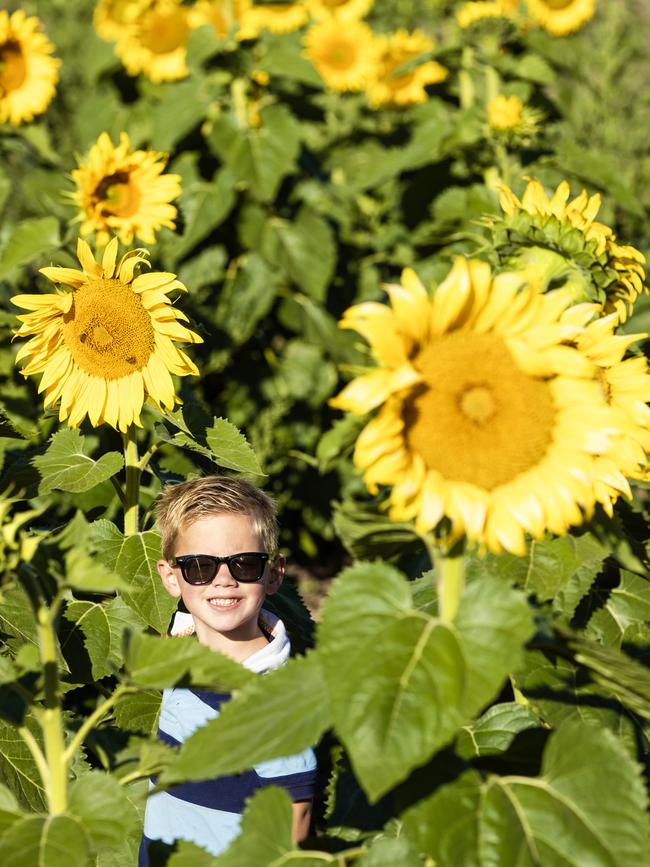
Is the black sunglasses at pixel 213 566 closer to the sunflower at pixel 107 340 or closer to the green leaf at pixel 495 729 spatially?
the sunflower at pixel 107 340

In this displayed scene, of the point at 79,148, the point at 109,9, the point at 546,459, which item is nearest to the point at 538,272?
the point at 546,459

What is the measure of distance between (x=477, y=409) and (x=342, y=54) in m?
5.03

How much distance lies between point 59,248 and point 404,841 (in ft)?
6.08

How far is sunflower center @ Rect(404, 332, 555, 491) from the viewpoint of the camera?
1.33m

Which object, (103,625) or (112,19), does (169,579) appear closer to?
(103,625)

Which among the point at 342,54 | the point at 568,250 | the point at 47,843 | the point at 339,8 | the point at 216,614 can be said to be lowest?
the point at 342,54

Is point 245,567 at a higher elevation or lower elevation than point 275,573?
higher

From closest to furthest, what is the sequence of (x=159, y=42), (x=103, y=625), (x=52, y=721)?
(x=52, y=721) < (x=103, y=625) < (x=159, y=42)

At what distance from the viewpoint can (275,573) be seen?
2.15m

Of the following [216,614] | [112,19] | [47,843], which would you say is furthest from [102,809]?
[112,19]

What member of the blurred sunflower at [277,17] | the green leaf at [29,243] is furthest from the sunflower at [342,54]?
the green leaf at [29,243]

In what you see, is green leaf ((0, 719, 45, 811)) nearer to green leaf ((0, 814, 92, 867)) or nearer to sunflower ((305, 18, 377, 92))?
green leaf ((0, 814, 92, 867))

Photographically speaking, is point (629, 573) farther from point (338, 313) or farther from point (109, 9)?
point (109, 9)

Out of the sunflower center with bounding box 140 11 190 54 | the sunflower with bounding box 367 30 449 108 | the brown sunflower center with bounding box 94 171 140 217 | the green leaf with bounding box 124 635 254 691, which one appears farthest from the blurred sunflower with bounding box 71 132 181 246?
the sunflower with bounding box 367 30 449 108
